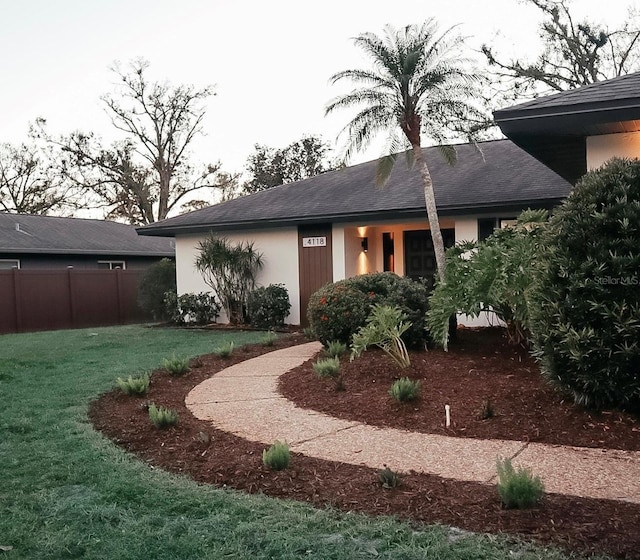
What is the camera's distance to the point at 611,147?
280 inches

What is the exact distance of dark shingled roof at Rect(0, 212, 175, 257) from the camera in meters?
20.8

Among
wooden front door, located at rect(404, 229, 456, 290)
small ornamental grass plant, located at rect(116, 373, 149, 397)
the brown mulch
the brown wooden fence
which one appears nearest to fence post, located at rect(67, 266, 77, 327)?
Answer: the brown wooden fence

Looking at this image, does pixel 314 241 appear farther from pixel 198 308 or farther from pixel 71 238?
pixel 71 238

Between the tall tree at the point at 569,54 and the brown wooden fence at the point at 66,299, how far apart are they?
19.0 m

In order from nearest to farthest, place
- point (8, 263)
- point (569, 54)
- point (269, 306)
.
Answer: point (269, 306)
point (8, 263)
point (569, 54)

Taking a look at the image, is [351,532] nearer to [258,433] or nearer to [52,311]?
[258,433]

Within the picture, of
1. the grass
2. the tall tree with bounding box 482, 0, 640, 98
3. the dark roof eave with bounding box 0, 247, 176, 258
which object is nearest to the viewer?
the grass

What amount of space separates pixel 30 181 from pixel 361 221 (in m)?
→ 27.1

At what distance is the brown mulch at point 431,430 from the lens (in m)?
3.20

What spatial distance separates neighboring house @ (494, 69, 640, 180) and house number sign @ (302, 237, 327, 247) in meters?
7.55

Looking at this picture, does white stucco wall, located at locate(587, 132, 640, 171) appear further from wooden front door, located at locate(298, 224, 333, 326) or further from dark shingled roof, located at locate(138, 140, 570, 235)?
wooden front door, located at locate(298, 224, 333, 326)

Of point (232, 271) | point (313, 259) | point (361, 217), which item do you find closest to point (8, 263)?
point (232, 271)

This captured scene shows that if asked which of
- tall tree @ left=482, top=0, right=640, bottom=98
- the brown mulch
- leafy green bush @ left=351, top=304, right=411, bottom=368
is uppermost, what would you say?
tall tree @ left=482, top=0, right=640, bottom=98

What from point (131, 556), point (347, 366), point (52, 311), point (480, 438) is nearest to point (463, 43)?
point (347, 366)
